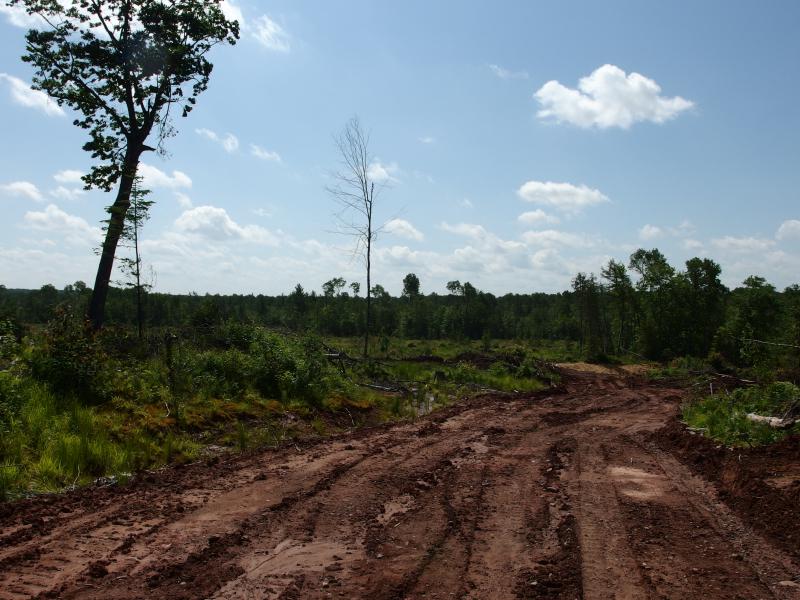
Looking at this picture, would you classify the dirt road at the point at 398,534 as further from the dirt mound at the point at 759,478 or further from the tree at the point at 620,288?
the tree at the point at 620,288

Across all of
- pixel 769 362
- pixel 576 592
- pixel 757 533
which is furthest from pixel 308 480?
pixel 769 362

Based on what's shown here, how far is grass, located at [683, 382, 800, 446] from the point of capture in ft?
30.5

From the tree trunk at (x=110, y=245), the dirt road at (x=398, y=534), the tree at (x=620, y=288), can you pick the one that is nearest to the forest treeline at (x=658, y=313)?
the tree at (x=620, y=288)

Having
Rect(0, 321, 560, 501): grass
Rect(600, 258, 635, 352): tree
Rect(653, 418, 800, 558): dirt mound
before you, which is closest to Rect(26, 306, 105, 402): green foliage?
Rect(0, 321, 560, 501): grass

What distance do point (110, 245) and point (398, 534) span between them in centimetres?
1399

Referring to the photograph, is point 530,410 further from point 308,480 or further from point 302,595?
point 302,595

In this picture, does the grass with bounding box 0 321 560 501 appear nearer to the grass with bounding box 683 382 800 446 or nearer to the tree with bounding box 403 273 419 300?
the grass with bounding box 683 382 800 446

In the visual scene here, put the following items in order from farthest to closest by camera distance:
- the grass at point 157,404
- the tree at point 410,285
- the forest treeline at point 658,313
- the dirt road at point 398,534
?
the tree at point 410,285, the forest treeline at point 658,313, the grass at point 157,404, the dirt road at point 398,534

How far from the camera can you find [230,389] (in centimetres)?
1259

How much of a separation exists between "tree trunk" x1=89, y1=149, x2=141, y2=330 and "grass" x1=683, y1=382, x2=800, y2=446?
Answer: 1535 cm

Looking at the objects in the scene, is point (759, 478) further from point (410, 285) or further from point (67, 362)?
point (410, 285)

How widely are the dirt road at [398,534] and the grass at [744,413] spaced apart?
1561 mm

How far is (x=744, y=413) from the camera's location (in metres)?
10.6

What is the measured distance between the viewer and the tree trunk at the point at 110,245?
630 inches
